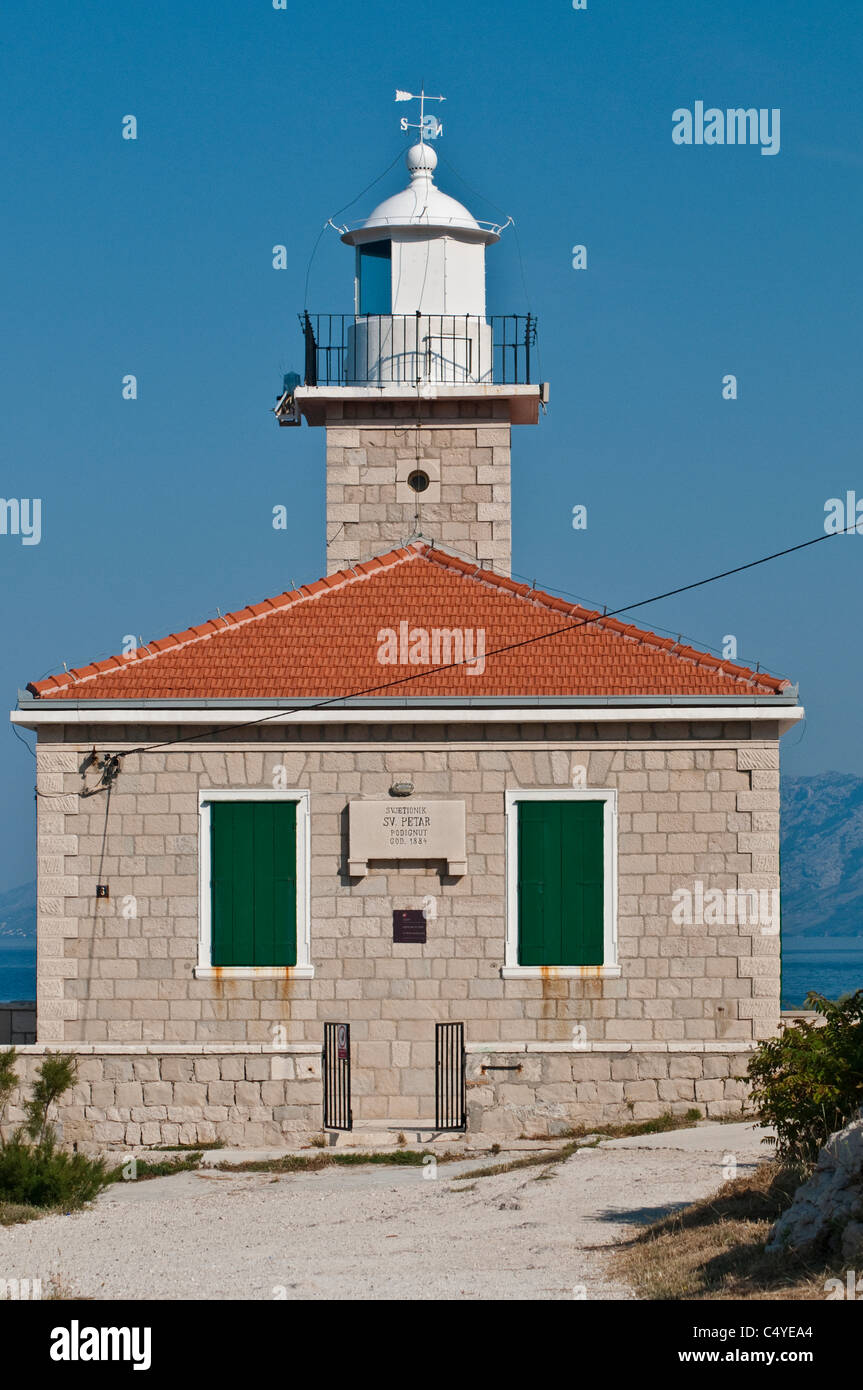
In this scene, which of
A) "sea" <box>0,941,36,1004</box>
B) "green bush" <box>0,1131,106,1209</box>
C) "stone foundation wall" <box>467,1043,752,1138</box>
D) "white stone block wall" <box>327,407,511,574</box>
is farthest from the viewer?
"sea" <box>0,941,36,1004</box>

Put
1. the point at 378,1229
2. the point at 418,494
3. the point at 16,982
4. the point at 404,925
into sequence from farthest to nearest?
the point at 16,982 → the point at 418,494 → the point at 404,925 → the point at 378,1229

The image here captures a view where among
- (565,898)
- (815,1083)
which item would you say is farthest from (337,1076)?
(815,1083)

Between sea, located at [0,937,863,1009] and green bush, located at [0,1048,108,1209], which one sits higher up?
green bush, located at [0,1048,108,1209]

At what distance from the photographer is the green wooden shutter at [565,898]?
16.5m

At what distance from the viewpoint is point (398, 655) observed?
1736 centimetres

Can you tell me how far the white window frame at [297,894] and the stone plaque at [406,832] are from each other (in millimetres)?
446

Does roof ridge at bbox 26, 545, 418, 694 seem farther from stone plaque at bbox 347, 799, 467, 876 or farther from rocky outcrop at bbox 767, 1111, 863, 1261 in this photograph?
rocky outcrop at bbox 767, 1111, 863, 1261

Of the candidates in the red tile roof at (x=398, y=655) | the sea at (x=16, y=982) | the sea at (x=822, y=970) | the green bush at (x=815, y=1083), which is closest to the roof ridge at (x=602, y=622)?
the red tile roof at (x=398, y=655)

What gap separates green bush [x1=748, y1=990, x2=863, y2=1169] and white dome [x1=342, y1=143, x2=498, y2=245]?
12.8 m

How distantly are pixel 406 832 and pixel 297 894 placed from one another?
117cm

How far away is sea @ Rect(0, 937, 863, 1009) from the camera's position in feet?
374

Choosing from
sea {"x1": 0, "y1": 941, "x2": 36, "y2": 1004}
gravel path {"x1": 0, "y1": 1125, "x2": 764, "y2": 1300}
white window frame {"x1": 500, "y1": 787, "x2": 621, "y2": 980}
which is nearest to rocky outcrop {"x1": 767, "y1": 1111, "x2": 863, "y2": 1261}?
gravel path {"x1": 0, "y1": 1125, "x2": 764, "y2": 1300}

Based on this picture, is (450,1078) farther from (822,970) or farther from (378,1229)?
(822,970)

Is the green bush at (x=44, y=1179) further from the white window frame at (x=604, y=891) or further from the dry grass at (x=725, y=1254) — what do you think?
the dry grass at (x=725, y=1254)
